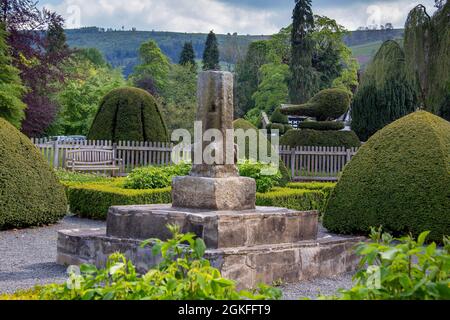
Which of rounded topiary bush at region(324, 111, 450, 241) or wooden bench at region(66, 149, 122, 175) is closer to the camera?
rounded topiary bush at region(324, 111, 450, 241)

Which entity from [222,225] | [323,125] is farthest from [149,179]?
[323,125]

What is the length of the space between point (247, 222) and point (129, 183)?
23.7ft

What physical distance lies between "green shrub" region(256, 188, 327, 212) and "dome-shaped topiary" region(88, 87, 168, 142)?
12.2m

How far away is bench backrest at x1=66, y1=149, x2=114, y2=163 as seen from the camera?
2192 cm

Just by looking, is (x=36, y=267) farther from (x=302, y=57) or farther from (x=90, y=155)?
(x=302, y=57)

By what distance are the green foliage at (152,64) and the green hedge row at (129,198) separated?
5857cm

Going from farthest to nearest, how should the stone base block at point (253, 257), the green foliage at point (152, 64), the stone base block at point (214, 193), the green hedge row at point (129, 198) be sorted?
the green foliage at point (152, 64)
the green hedge row at point (129, 198)
the stone base block at point (214, 193)
the stone base block at point (253, 257)

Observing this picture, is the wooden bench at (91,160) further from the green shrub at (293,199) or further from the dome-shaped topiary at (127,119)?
the green shrub at (293,199)

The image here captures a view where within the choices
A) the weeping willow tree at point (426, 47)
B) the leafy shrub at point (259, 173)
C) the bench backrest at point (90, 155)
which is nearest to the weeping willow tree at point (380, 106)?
the weeping willow tree at point (426, 47)

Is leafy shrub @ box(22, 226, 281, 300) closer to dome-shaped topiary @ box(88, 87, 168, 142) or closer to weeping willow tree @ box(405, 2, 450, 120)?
weeping willow tree @ box(405, 2, 450, 120)

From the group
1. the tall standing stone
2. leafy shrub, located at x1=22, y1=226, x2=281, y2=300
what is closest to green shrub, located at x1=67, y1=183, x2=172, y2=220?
the tall standing stone

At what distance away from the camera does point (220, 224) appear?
282 inches

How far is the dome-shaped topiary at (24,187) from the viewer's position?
11500mm

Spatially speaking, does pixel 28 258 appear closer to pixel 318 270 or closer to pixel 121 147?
pixel 318 270
